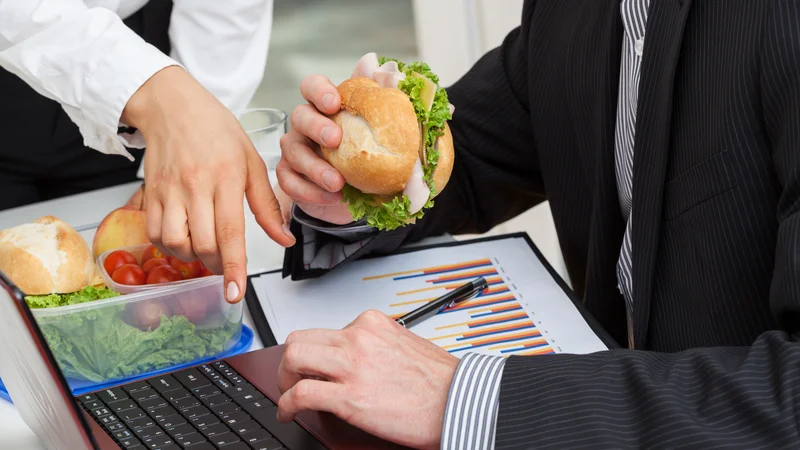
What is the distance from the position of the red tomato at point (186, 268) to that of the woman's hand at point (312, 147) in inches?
6.0

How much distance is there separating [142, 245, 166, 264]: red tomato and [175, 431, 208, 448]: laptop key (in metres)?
0.33

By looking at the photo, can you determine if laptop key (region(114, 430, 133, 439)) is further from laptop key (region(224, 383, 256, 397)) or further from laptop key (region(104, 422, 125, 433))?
laptop key (region(224, 383, 256, 397))

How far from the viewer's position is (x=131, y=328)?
3.28 ft

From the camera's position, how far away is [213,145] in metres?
1.10

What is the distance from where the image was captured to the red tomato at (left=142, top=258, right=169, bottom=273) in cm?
108

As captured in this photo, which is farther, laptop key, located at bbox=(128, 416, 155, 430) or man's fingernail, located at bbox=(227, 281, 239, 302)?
man's fingernail, located at bbox=(227, 281, 239, 302)

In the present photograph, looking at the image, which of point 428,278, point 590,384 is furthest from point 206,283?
point 590,384

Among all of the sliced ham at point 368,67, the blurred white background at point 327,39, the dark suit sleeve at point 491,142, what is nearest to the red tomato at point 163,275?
the sliced ham at point 368,67

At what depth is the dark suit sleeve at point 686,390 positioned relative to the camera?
769mm

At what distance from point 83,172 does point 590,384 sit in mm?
1421

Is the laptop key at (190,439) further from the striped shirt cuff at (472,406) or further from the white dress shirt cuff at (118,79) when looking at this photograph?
the white dress shirt cuff at (118,79)

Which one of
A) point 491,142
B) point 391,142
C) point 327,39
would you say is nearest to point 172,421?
point 391,142

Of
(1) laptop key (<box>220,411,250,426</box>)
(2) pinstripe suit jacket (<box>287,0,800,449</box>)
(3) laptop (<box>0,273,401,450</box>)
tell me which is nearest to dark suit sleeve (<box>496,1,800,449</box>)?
(2) pinstripe suit jacket (<box>287,0,800,449</box>)

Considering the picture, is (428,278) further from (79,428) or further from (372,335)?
(79,428)
